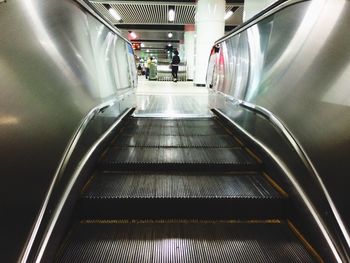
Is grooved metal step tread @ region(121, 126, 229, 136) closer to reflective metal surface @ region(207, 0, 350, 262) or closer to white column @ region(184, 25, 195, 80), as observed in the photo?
reflective metal surface @ region(207, 0, 350, 262)

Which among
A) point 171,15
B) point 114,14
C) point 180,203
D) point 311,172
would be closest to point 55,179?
point 180,203

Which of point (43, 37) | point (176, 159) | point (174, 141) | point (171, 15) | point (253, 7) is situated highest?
point (253, 7)

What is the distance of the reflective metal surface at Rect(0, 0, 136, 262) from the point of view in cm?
123

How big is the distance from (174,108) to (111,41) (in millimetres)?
2565

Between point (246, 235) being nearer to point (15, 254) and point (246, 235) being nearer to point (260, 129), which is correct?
point (260, 129)

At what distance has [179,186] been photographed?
210cm

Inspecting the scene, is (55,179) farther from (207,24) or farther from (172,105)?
(207,24)

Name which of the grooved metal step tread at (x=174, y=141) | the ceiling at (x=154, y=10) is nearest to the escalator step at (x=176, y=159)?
the grooved metal step tread at (x=174, y=141)

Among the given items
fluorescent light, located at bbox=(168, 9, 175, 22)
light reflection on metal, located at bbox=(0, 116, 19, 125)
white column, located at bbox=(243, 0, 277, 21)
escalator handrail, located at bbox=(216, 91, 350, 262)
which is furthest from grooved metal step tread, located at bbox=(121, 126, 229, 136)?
fluorescent light, located at bbox=(168, 9, 175, 22)

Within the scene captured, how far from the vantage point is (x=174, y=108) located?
20.0 feet

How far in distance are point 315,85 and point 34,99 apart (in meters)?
1.71

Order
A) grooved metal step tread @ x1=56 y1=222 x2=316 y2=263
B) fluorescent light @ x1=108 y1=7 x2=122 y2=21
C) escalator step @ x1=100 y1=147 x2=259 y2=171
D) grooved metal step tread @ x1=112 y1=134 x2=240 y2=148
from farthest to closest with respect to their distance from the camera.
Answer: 1. fluorescent light @ x1=108 y1=7 x2=122 y2=21
2. grooved metal step tread @ x1=112 y1=134 x2=240 y2=148
3. escalator step @ x1=100 y1=147 x2=259 y2=171
4. grooved metal step tread @ x1=56 y1=222 x2=316 y2=263

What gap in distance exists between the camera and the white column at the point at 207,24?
11.0 meters

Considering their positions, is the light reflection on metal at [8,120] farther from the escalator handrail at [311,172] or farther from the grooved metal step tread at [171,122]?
the grooved metal step tread at [171,122]
